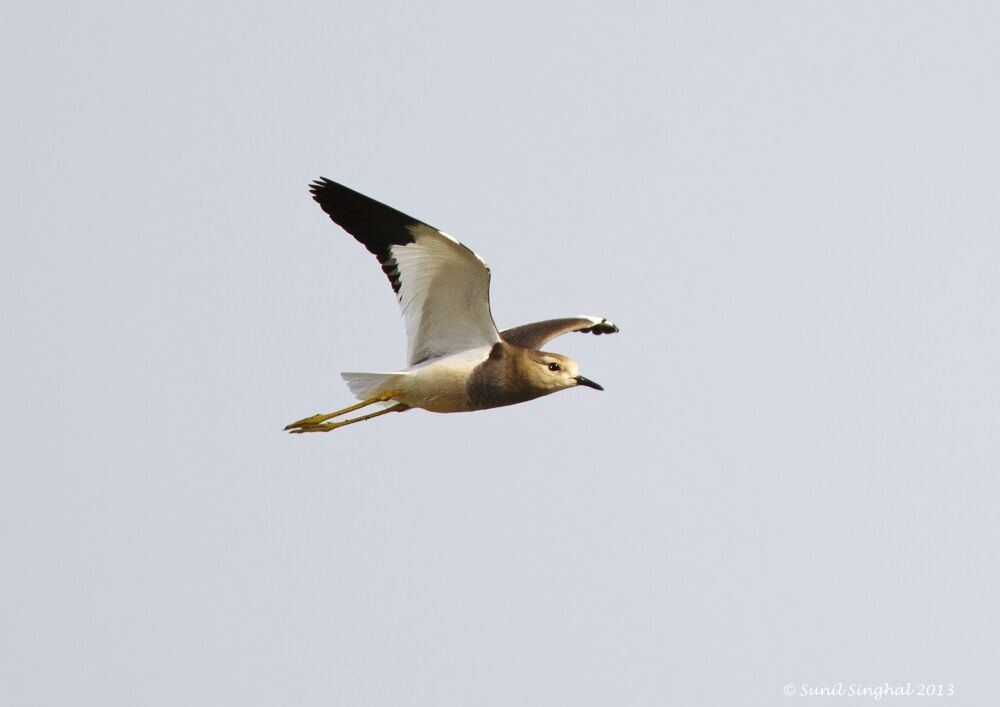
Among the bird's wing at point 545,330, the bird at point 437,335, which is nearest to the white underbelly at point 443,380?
the bird at point 437,335

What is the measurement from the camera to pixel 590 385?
49.5ft

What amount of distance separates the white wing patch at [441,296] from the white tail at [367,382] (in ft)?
1.09

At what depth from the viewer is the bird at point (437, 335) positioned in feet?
45.5

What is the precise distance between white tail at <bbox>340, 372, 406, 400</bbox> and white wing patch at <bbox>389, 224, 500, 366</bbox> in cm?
33

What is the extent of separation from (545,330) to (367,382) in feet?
7.43

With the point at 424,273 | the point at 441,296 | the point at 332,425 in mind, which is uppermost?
the point at 424,273

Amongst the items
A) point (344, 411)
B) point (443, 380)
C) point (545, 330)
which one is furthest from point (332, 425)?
point (545, 330)

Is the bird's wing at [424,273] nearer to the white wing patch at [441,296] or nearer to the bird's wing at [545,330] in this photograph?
the white wing patch at [441,296]

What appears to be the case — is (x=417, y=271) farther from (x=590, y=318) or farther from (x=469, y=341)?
(x=590, y=318)

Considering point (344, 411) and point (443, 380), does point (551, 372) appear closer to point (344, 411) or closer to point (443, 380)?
point (443, 380)

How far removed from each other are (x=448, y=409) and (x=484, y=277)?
4.91 feet

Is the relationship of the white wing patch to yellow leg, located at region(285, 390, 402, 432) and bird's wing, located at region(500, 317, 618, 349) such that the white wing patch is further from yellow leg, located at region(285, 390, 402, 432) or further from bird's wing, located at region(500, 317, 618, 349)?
bird's wing, located at region(500, 317, 618, 349)

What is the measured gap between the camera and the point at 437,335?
14641 mm

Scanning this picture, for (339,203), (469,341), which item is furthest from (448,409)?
(339,203)
